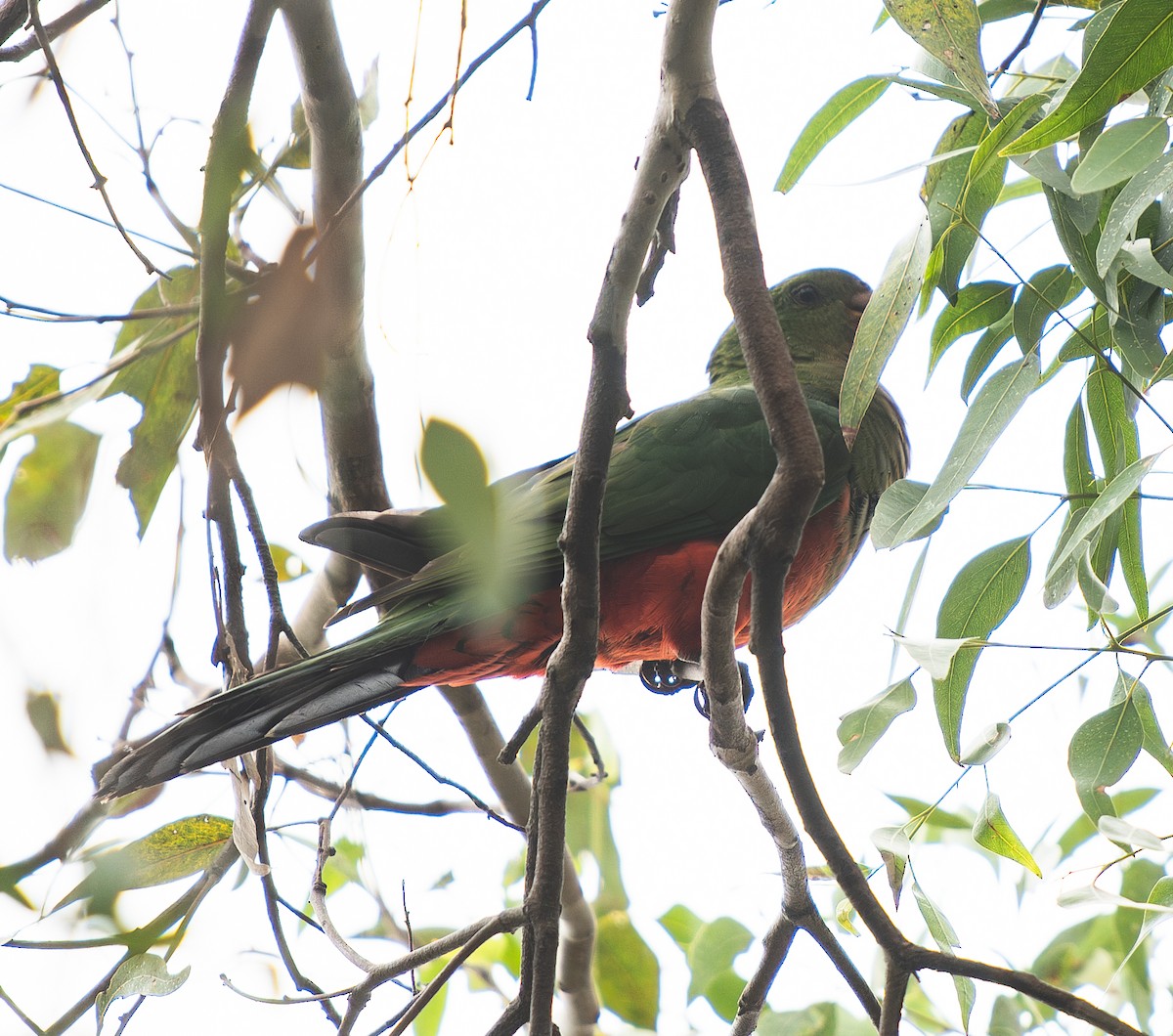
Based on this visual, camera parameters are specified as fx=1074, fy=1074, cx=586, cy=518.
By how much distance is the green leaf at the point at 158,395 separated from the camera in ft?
5.91

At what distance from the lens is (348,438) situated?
6.72ft

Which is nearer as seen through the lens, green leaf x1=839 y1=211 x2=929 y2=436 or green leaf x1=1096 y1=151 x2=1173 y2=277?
green leaf x1=1096 y1=151 x2=1173 y2=277

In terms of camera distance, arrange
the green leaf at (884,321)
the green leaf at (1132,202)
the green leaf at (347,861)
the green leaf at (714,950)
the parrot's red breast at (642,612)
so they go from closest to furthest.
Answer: the green leaf at (1132,202)
the green leaf at (884,321)
the parrot's red breast at (642,612)
the green leaf at (714,950)
the green leaf at (347,861)

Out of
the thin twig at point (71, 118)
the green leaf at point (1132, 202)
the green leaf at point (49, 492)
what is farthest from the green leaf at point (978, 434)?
the green leaf at point (49, 492)

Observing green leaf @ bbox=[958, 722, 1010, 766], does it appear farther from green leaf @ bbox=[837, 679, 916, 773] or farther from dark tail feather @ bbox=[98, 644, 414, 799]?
dark tail feather @ bbox=[98, 644, 414, 799]

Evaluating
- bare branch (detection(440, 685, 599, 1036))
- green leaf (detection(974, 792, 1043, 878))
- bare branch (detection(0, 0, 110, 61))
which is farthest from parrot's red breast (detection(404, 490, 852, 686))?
bare branch (detection(0, 0, 110, 61))

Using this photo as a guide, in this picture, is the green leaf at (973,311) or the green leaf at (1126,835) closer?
the green leaf at (1126,835)

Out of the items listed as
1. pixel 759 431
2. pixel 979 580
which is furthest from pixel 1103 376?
pixel 759 431

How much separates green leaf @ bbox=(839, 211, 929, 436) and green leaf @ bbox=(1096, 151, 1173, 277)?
18 centimetres

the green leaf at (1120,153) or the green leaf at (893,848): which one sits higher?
the green leaf at (1120,153)

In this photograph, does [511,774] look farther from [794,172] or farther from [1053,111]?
[1053,111]

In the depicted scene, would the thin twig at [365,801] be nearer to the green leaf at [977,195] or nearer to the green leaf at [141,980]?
the green leaf at [141,980]

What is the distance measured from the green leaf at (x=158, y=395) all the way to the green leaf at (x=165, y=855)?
0.48m

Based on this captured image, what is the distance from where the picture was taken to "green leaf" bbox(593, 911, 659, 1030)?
2.55m
